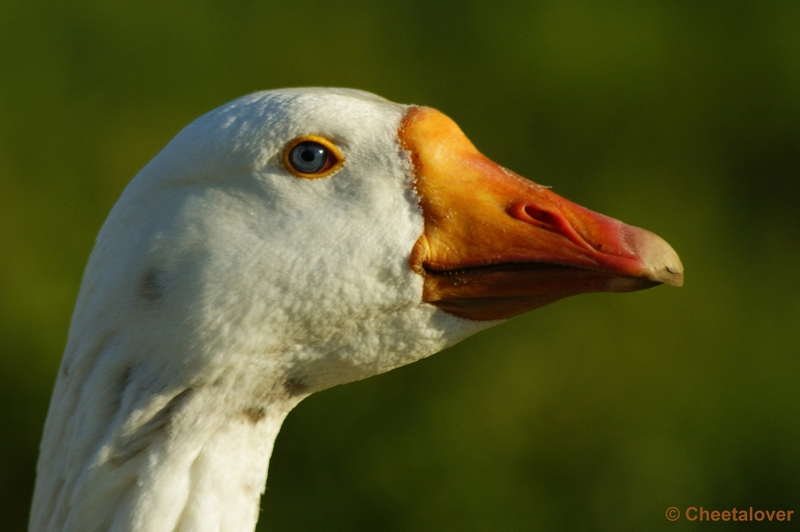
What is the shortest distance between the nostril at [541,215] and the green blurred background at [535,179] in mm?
5401

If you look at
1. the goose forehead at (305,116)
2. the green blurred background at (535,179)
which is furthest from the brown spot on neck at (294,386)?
the green blurred background at (535,179)

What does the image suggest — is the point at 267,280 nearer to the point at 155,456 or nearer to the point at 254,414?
the point at 254,414

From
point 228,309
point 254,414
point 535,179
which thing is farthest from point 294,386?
point 535,179

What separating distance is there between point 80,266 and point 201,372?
636cm

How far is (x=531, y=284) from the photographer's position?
3016 millimetres

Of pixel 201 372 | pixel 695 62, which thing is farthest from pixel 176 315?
pixel 695 62

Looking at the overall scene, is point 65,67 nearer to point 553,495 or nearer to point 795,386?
point 553,495

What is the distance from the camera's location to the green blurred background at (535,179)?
8.32 meters

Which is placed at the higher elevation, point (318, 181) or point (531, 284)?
point (318, 181)

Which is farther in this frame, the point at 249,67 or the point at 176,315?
the point at 249,67

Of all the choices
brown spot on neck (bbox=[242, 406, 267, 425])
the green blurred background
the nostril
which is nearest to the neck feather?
brown spot on neck (bbox=[242, 406, 267, 425])

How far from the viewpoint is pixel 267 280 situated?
2969mm

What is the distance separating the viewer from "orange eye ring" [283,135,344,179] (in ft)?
9.83

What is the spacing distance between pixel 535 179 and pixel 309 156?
7028 millimetres
